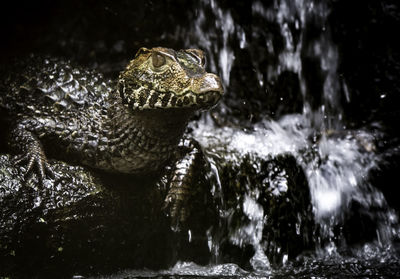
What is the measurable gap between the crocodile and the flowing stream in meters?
0.70

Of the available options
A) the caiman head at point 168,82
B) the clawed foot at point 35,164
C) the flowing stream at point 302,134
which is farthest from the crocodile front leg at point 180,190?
the clawed foot at point 35,164

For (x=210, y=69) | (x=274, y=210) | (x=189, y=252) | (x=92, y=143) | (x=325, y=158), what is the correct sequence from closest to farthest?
1. (x=92, y=143)
2. (x=189, y=252)
3. (x=274, y=210)
4. (x=325, y=158)
5. (x=210, y=69)

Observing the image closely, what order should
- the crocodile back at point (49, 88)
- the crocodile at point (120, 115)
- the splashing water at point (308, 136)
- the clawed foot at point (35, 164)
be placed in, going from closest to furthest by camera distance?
the crocodile at point (120, 115) → the clawed foot at point (35, 164) → the crocodile back at point (49, 88) → the splashing water at point (308, 136)

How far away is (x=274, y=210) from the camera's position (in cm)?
372

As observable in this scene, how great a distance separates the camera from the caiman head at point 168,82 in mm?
2589

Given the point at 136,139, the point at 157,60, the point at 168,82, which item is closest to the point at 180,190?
the point at 136,139

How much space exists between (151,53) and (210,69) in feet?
7.50

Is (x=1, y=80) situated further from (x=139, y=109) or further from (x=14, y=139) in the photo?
(x=139, y=109)

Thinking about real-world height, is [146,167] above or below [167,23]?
below

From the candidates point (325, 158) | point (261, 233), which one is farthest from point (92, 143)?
point (325, 158)

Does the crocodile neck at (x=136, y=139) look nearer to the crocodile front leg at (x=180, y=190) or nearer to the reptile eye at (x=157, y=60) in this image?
the crocodile front leg at (x=180, y=190)

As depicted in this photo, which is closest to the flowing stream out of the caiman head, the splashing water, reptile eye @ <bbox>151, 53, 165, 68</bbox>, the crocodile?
the splashing water

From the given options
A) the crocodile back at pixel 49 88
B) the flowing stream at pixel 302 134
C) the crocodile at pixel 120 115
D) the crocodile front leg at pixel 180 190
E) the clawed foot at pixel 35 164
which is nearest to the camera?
the crocodile at pixel 120 115

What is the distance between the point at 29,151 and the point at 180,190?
122 cm
